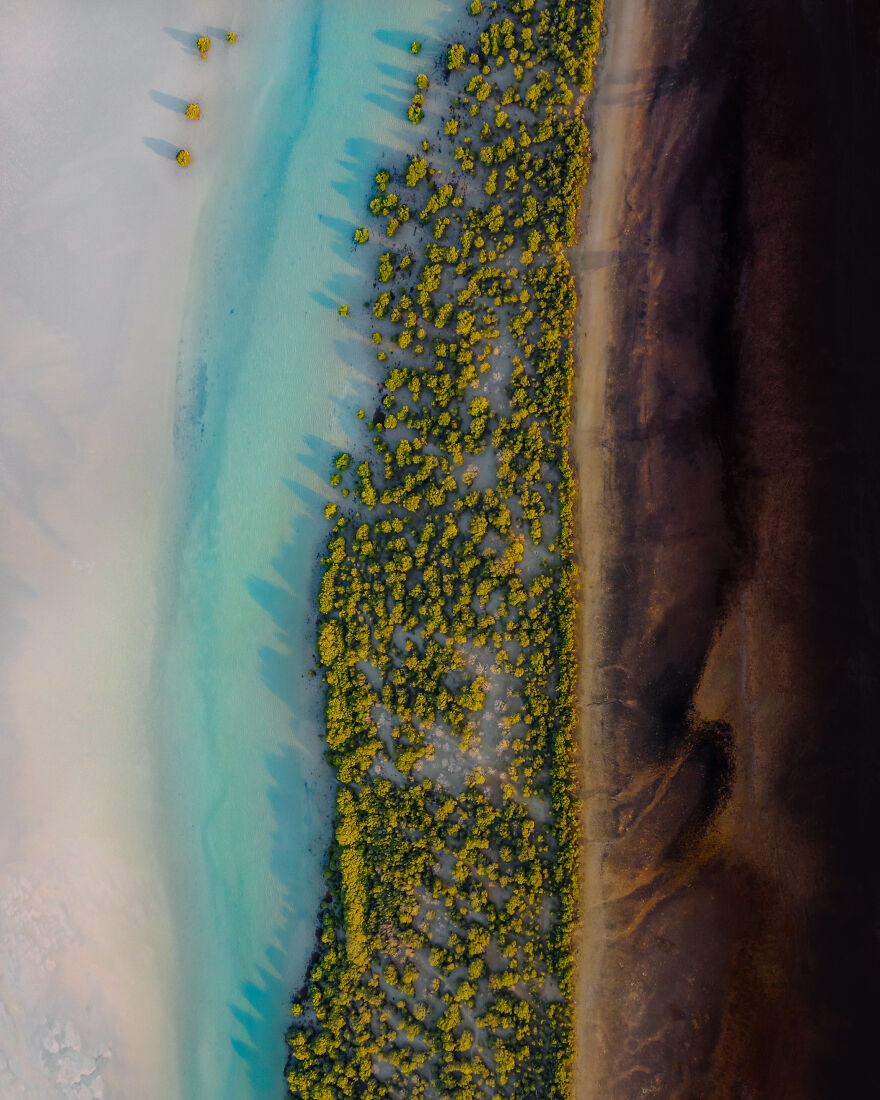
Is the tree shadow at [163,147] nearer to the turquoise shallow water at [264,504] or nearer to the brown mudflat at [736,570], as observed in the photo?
the turquoise shallow water at [264,504]

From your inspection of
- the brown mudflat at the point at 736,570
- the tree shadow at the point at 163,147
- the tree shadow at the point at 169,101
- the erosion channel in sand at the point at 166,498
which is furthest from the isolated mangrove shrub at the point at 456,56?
the tree shadow at the point at 163,147

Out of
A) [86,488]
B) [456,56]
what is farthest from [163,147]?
[86,488]

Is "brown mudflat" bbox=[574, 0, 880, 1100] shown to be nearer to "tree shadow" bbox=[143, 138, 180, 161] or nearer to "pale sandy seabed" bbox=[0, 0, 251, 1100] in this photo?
"pale sandy seabed" bbox=[0, 0, 251, 1100]

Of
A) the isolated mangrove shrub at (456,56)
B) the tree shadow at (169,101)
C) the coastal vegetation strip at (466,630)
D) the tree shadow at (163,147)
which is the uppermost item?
the isolated mangrove shrub at (456,56)

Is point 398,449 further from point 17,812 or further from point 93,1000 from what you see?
point 93,1000

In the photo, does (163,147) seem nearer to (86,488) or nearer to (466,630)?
(86,488)

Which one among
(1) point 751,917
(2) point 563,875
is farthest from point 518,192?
(1) point 751,917
